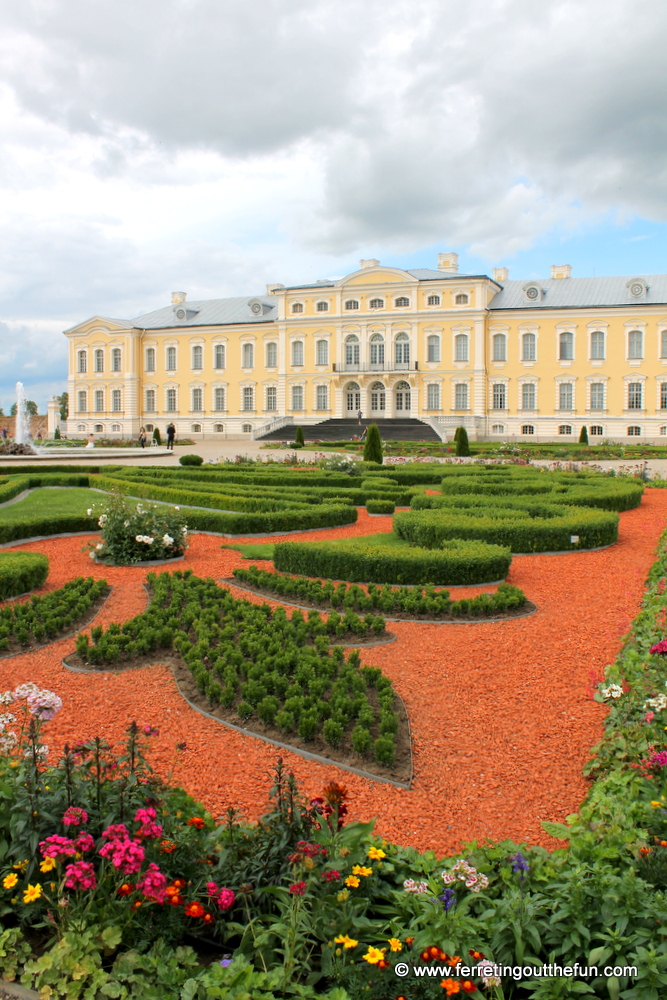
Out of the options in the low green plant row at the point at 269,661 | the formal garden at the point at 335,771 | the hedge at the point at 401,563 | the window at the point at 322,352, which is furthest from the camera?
the window at the point at 322,352

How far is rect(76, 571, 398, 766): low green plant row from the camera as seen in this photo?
4.29m

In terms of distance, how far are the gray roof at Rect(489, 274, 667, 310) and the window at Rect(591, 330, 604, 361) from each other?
4.98 feet

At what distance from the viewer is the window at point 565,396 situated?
4044 centimetres

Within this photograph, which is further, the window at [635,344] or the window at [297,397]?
the window at [297,397]

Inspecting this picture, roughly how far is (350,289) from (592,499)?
3445 centimetres

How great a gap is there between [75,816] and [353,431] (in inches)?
1482

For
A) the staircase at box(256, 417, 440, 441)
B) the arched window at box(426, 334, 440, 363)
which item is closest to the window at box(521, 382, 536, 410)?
the arched window at box(426, 334, 440, 363)

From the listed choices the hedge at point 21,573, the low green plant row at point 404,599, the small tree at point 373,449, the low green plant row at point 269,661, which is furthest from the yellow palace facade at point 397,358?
the low green plant row at point 269,661

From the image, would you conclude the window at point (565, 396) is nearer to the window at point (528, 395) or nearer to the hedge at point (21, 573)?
the window at point (528, 395)

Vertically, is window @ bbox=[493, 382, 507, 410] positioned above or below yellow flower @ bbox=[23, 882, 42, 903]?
above

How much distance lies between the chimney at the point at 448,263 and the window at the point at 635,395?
1227 centimetres

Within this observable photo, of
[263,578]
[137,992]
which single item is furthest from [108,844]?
[263,578]

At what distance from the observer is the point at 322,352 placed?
4512 centimetres

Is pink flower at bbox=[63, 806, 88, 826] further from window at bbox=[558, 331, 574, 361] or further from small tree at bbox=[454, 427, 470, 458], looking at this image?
window at bbox=[558, 331, 574, 361]
